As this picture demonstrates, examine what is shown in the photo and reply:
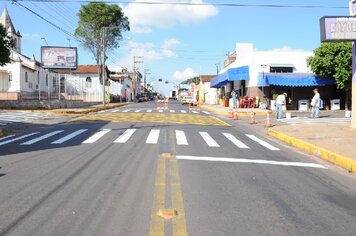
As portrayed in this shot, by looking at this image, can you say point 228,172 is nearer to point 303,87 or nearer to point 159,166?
point 159,166

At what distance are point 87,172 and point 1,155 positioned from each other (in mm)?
4003

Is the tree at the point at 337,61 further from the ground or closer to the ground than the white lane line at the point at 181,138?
further from the ground

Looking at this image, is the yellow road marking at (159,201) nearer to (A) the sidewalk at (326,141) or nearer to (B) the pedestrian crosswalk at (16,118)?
(A) the sidewalk at (326,141)

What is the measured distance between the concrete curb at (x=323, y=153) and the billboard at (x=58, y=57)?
40.2 m

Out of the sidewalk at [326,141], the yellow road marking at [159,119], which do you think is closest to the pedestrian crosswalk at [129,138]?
the sidewalk at [326,141]

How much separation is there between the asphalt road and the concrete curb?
48 cm

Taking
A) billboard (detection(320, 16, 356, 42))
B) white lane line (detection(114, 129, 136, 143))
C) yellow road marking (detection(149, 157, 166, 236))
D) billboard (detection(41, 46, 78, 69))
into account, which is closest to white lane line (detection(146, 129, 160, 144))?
white lane line (detection(114, 129, 136, 143))

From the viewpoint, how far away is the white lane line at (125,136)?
15.2m

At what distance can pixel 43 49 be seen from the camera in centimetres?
5244

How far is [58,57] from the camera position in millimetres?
53438

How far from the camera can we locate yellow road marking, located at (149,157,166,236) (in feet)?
18.0

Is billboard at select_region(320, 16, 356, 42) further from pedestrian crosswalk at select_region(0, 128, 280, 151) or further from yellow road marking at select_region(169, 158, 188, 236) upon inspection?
yellow road marking at select_region(169, 158, 188, 236)

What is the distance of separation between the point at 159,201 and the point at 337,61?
29984 millimetres

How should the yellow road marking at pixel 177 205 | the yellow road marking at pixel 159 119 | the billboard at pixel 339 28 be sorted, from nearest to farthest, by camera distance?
the yellow road marking at pixel 177 205, the billboard at pixel 339 28, the yellow road marking at pixel 159 119
